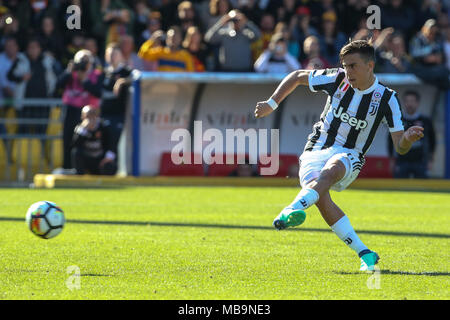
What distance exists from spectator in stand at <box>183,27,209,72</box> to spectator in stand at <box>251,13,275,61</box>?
2.93ft

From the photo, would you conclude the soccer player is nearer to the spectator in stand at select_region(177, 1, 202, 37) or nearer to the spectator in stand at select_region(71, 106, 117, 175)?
the spectator in stand at select_region(71, 106, 117, 175)

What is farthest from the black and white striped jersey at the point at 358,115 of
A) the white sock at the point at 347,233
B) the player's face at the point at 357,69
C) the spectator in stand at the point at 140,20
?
the spectator in stand at the point at 140,20

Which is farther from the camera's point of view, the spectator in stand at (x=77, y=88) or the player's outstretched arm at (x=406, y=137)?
the spectator in stand at (x=77, y=88)

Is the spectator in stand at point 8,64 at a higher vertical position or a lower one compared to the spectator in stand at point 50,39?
lower

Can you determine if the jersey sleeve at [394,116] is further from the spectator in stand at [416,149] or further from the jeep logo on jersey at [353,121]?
the spectator in stand at [416,149]

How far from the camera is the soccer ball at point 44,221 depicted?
7902 mm

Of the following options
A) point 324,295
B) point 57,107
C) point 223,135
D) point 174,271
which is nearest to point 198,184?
point 223,135

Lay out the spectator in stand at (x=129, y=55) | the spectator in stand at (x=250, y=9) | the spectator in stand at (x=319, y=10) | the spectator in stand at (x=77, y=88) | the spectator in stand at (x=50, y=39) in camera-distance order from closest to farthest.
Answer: the spectator in stand at (x=77, y=88)
the spectator in stand at (x=129, y=55)
the spectator in stand at (x=50, y=39)
the spectator in stand at (x=250, y=9)
the spectator in stand at (x=319, y=10)

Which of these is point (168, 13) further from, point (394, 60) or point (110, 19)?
point (394, 60)

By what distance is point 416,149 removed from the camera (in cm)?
1731

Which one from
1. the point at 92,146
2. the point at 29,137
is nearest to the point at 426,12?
the point at 92,146

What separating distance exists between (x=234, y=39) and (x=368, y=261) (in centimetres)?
1041

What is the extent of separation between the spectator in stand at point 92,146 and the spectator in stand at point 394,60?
5063mm

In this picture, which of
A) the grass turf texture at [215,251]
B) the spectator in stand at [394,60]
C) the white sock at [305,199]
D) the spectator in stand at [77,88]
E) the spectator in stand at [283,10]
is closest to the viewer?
the grass turf texture at [215,251]
